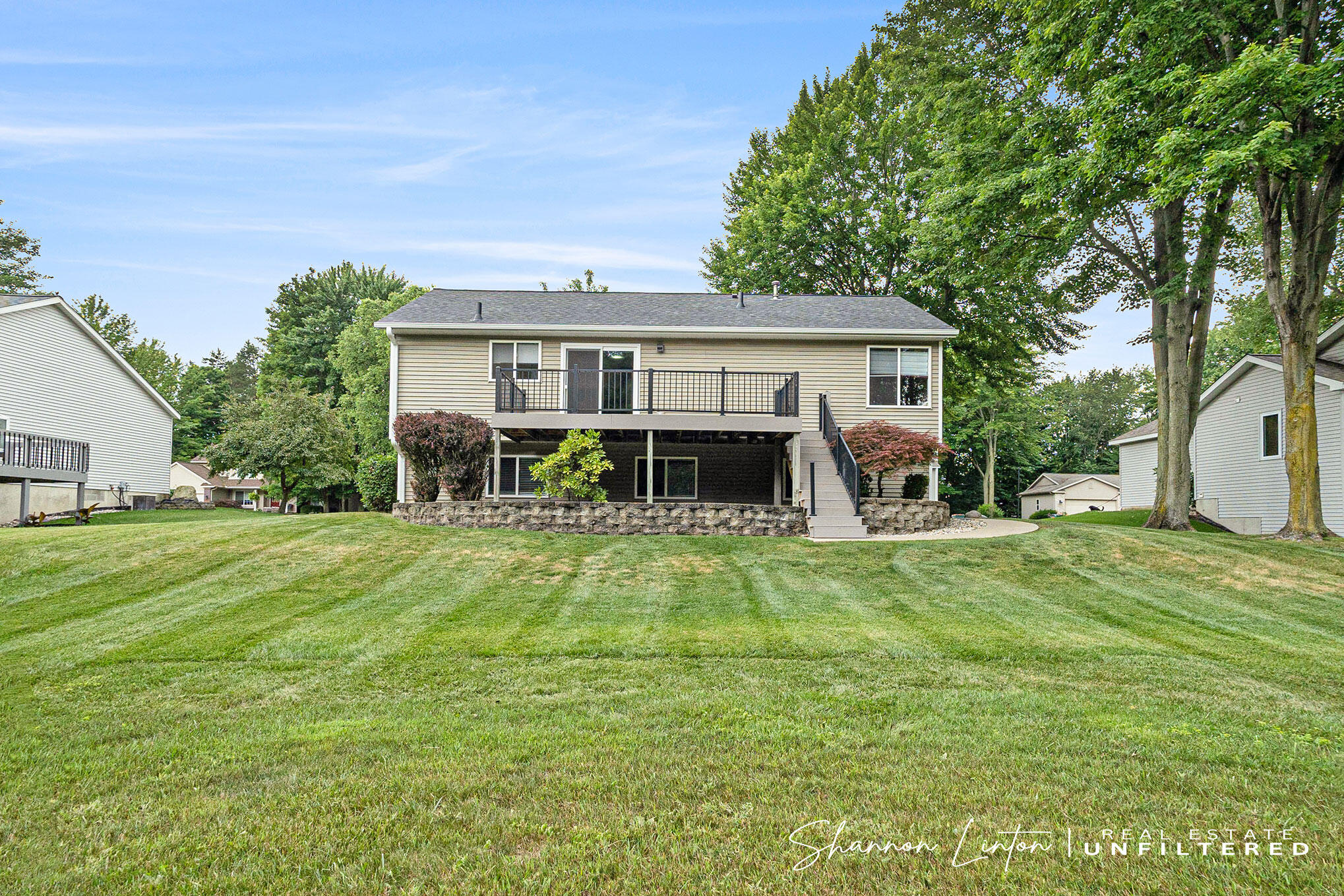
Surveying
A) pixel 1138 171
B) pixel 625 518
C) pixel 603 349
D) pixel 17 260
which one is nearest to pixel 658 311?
pixel 603 349

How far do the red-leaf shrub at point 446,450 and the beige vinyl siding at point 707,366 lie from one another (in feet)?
8.22

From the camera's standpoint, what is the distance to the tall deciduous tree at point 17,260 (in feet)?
116

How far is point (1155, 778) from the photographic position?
317cm

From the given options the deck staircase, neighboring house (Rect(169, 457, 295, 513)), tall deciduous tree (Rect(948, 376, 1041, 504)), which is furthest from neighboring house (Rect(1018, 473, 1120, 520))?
neighboring house (Rect(169, 457, 295, 513))

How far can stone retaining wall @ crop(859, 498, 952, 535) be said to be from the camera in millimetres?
13606

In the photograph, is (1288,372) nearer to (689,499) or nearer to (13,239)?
(689,499)

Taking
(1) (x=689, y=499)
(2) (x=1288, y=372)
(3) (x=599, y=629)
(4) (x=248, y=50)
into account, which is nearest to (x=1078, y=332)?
(2) (x=1288, y=372)

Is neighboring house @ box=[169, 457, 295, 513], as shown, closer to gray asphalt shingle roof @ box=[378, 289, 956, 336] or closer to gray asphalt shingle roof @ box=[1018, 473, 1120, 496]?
gray asphalt shingle roof @ box=[378, 289, 956, 336]

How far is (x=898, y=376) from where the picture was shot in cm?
1652

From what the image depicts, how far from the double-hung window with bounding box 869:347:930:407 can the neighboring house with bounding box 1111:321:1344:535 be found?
26.8 ft

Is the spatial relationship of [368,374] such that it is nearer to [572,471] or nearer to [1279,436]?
[572,471]

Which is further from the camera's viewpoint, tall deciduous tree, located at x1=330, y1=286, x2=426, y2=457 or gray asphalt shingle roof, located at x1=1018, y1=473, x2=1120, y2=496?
gray asphalt shingle roof, located at x1=1018, y1=473, x2=1120, y2=496

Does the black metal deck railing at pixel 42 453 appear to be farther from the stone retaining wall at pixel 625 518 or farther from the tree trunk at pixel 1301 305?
the tree trunk at pixel 1301 305

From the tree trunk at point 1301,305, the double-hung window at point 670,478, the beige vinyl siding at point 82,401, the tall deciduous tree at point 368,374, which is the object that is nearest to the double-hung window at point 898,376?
the double-hung window at point 670,478
